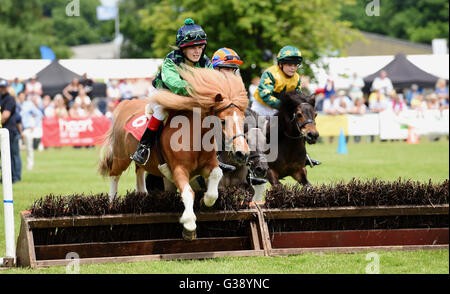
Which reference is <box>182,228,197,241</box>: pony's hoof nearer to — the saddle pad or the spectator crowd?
the saddle pad

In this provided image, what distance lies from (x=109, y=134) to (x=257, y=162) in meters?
2.70

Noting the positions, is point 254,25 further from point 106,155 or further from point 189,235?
point 189,235

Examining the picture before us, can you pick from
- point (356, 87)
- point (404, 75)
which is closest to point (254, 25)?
point (356, 87)

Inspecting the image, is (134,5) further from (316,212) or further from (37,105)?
(316,212)

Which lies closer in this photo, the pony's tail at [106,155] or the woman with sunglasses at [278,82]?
the woman with sunglasses at [278,82]

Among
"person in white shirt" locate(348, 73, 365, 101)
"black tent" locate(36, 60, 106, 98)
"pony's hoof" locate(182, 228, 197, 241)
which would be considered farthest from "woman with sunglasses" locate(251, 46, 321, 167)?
"black tent" locate(36, 60, 106, 98)

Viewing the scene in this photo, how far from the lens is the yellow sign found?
24.7 meters

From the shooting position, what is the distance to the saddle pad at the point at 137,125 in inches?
318

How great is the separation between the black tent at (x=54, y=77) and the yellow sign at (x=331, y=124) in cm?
920

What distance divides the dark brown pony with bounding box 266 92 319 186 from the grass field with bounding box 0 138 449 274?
69cm

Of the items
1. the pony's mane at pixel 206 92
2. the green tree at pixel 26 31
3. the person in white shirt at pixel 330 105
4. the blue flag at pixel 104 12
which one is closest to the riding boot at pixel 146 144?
the pony's mane at pixel 206 92

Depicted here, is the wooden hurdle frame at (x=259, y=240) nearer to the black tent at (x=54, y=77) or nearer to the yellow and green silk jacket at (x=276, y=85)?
the yellow and green silk jacket at (x=276, y=85)

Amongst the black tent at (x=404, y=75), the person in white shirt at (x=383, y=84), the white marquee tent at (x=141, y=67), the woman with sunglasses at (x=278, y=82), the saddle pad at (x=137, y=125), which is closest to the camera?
the saddle pad at (x=137, y=125)

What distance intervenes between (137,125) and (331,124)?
17.3 metres
